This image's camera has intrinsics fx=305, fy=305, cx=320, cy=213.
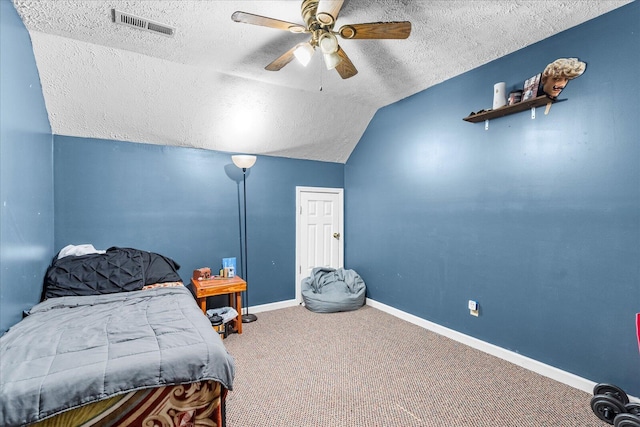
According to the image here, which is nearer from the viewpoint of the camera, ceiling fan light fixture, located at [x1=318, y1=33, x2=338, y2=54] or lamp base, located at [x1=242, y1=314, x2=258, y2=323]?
ceiling fan light fixture, located at [x1=318, y1=33, x2=338, y2=54]

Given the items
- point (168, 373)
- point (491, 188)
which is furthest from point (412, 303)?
point (168, 373)

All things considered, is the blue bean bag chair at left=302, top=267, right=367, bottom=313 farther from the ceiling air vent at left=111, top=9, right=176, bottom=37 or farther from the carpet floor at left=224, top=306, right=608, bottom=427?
the ceiling air vent at left=111, top=9, right=176, bottom=37

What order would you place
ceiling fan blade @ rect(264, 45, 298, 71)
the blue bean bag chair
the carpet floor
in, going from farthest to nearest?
the blue bean bag chair < ceiling fan blade @ rect(264, 45, 298, 71) < the carpet floor

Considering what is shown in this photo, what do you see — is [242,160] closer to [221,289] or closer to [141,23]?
[221,289]

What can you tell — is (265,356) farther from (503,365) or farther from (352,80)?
(352,80)

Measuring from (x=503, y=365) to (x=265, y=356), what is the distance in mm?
2052

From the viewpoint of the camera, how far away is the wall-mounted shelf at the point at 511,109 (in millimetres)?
2373

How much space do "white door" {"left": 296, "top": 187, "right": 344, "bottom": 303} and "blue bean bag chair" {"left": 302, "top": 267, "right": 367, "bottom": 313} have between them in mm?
174

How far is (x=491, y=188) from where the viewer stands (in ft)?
9.32

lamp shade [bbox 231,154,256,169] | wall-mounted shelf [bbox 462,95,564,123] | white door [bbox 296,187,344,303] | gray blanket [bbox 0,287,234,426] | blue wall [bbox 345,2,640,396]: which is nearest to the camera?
gray blanket [bbox 0,287,234,426]

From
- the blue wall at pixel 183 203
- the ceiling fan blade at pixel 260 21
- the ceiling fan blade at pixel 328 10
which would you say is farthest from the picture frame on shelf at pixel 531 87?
the blue wall at pixel 183 203

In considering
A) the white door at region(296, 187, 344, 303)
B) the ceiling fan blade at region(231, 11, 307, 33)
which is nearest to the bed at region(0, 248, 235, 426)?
the ceiling fan blade at region(231, 11, 307, 33)

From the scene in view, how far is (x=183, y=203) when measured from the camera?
3584mm

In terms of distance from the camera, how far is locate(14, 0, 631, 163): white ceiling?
6.94 ft
